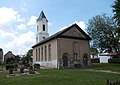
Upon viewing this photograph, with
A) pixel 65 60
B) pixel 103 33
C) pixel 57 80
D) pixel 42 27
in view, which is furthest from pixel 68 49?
pixel 42 27

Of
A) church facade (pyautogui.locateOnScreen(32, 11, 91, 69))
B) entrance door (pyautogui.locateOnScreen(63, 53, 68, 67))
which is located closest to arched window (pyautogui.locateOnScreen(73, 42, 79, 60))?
church facade (pyautogui.locateOnScreen(32, 11, 91, 69))

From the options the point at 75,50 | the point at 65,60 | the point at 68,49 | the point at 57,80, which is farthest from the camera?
the point at 75,50

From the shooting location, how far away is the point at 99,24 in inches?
1961

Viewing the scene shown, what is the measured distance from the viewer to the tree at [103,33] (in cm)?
4908

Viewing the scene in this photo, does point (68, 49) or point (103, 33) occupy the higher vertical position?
point (103, 33)

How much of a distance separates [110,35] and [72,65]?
1340 cm

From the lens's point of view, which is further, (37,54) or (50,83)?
(37,54)

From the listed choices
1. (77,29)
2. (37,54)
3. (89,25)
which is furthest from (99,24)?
(37,54)

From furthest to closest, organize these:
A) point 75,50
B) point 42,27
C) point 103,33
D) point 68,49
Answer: point 42,27 < point 103,33 < point 75,50 < point 68,49

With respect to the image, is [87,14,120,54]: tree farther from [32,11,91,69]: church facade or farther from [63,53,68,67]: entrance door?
[63,53,68,67]: entrance door

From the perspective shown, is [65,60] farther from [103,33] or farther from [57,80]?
[57,80]

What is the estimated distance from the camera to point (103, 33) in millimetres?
49938

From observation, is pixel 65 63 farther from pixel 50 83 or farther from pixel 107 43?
pixel 50 83

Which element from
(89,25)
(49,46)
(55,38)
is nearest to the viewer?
(55,38)
